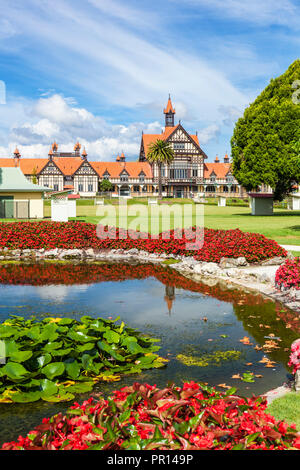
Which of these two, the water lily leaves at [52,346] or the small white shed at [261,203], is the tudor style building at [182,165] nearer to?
the small white shed at [261,203]

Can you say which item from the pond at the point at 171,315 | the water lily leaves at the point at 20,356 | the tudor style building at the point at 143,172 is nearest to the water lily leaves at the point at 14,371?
the water lily leaves at the point at 20,356

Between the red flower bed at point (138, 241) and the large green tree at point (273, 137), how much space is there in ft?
67.2

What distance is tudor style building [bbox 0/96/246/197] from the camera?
88312 mm

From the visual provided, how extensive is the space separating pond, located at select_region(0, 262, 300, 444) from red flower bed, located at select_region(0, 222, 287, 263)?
2.07m

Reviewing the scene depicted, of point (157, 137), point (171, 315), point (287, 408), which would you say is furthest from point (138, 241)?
point (157, 137)

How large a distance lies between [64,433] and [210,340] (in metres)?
4.26

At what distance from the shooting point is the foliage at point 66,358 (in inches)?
217

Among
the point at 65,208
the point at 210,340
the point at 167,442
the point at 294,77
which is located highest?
the point at 294,77

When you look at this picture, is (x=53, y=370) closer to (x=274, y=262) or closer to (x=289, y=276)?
(x=289, y=276)

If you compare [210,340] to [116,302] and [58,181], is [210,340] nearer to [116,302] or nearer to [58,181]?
[116,302]

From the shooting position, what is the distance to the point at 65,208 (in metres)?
27.4

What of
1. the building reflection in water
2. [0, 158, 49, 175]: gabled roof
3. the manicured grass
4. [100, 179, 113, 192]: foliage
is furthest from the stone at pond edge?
[0, 158, 49, 175]: gabled roof
